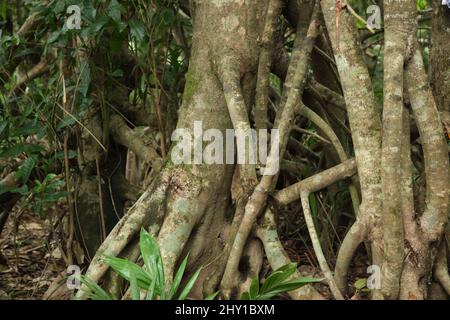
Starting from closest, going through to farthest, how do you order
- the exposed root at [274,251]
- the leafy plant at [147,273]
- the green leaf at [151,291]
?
the green leaf at [151,291], the leafy plant at [147,273], the exposed root at [274,251]

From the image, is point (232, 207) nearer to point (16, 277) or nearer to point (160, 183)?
point (160, 183)

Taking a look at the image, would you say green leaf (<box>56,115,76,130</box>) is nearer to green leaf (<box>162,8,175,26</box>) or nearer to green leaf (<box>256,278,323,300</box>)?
green leaf (<box>162,8,175,26</box>)

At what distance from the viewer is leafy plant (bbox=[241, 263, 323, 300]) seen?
10.9 feet

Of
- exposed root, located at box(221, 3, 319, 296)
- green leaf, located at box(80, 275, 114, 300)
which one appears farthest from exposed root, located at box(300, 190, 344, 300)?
green leaf, located at box(80, 275, 114, 300)

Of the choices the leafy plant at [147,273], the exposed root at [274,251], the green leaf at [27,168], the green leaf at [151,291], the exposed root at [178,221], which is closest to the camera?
the green leaf at [151,291]

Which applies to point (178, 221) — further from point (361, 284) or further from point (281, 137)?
point (361, 284)

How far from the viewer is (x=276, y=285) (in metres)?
3.35

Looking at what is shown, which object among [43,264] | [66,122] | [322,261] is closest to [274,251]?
[322,261]

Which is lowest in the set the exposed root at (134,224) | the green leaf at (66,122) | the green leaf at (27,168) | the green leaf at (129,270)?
the green leaf at (129,270)

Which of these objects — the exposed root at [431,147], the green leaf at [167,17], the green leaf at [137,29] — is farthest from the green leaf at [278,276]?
the green leaf at [167,17]

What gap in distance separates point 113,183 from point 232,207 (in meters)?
1.08

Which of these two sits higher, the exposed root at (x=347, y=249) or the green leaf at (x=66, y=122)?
the green leaf at (x=66, y=122)

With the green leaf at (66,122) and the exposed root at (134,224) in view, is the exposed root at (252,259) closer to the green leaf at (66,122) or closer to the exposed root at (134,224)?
the exposed root at (134,224)

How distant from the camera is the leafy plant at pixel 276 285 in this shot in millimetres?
3314
